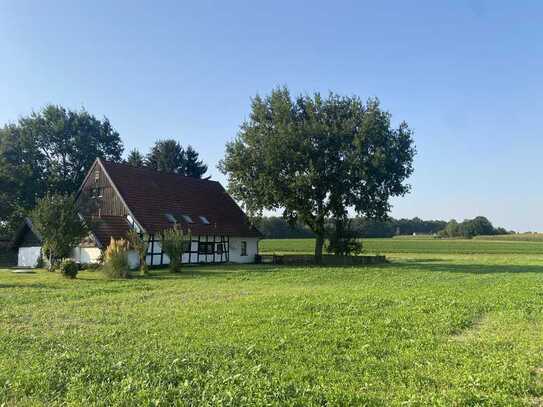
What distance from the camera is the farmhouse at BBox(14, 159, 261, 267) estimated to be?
31.6 metres

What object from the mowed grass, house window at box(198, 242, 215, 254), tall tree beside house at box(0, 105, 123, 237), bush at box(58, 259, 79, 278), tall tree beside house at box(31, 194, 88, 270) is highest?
tall tree beside house at box(0, 105, 123, 237)

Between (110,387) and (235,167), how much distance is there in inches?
1229

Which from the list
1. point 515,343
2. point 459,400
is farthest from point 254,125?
point 459,400

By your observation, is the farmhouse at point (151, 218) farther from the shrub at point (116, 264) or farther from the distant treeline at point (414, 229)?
the distant treeline at point (414, 229)

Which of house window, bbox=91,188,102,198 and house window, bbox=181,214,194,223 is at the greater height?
house window, bbox=91,188,102,198

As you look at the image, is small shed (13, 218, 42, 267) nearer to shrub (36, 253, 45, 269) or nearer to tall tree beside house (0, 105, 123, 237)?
shrub (36, 253, 45, 269)

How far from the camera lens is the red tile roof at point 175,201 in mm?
33469

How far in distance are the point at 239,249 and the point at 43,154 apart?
24152 millimetres

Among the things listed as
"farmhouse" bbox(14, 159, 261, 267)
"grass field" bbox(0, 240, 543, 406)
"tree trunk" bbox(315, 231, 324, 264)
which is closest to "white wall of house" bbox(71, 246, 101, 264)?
"farmhouse" bbox(14, 159, 261, 267)

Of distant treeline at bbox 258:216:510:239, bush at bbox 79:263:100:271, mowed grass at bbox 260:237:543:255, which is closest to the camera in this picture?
bush at bbox 79:263:100:271

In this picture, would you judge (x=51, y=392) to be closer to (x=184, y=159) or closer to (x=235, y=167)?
(x=235, y=167)

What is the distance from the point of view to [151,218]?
32969mm

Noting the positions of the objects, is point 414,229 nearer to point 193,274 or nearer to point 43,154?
point 43,154

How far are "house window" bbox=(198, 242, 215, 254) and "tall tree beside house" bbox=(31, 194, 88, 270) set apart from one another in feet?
32.2
